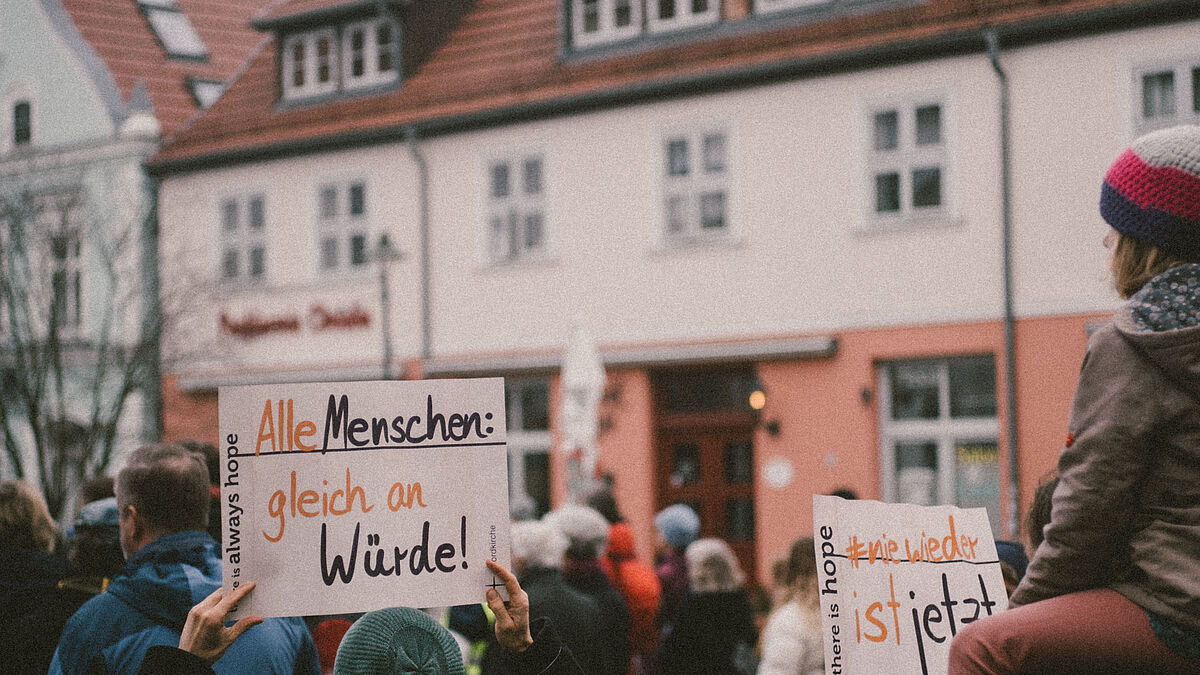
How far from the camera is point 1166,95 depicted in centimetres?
1534

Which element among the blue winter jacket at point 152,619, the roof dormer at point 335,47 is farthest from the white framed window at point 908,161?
the blue winter jacket at point 152,619

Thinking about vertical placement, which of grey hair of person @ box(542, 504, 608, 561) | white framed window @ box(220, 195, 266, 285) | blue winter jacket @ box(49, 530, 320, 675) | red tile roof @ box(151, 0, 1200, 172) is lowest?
grey hair of person @ box(542, 504, 608, 561)

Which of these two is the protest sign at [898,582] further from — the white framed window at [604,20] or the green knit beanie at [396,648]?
the white framed window at [604,20]

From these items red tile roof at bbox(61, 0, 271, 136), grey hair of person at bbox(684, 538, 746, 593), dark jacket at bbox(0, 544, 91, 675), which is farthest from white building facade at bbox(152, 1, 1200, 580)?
dark jacket at bbox(0, 544, 91, 675)

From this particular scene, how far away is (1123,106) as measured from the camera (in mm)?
15391

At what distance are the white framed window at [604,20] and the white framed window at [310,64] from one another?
4.52 meters

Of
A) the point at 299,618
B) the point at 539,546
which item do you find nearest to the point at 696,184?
the point at 539,546

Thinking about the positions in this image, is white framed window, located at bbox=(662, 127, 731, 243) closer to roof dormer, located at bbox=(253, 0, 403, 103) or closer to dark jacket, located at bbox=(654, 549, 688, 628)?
roof dormer, located at bbox=(253, 0, 403, 103)

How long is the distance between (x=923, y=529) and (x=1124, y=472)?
78 cm

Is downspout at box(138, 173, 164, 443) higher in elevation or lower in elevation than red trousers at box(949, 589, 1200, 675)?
higher

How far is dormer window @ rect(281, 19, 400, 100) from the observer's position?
2175 centimetres

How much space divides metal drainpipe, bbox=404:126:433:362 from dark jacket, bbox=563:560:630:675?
13286mm

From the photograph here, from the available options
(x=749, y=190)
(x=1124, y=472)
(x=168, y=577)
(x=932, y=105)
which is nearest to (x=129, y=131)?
(x=749, y=190)

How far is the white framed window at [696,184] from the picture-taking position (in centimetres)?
1803
